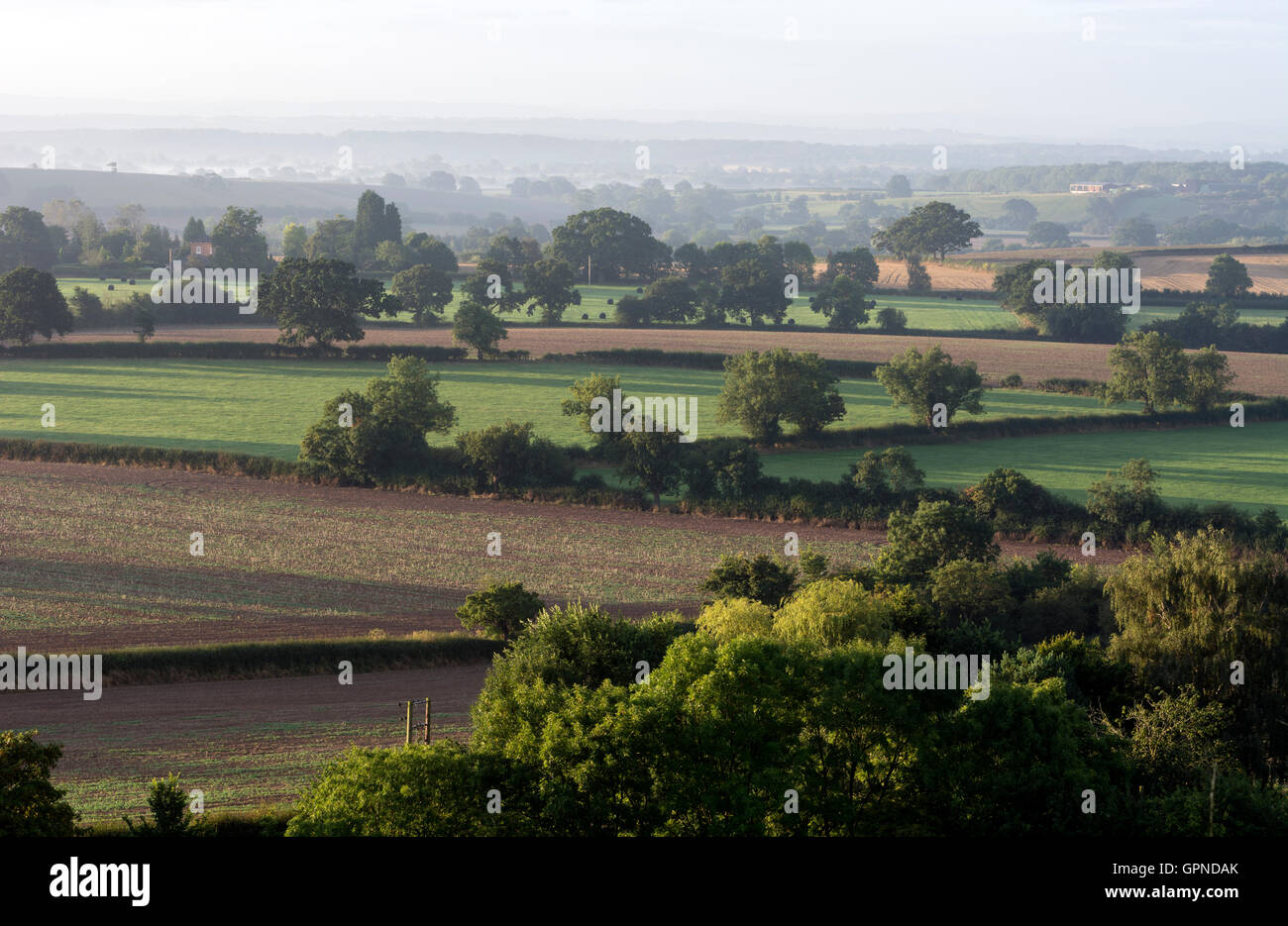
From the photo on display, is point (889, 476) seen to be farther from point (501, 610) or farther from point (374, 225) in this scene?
point (374, 225)

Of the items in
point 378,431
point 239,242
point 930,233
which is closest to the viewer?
point 378,431

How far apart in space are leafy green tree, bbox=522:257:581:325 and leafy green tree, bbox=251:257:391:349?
27.3m

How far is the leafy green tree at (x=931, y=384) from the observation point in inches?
3029

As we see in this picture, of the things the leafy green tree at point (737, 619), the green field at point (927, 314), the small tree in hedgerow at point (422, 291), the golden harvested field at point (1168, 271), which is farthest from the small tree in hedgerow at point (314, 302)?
the golden harvested field at point (1168, 271)

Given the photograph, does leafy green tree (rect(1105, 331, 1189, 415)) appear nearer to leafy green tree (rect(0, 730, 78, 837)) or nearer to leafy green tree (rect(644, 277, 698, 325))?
leafy green tree (rect(644, 277, 698, 325))

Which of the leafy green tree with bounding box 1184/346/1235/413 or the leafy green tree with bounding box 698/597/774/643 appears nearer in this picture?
the leafy green tree with bounding box 698/597/774/643

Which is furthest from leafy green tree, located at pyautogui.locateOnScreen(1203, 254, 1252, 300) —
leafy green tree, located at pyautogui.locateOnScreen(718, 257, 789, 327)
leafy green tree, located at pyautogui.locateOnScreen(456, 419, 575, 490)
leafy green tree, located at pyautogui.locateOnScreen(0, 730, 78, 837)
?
leafy green tree, located at pyautogui.locateOnScreen(0, 730, 78, 837)

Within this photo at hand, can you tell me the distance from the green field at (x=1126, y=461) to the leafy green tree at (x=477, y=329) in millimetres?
35878

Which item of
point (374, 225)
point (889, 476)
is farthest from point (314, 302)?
point (374, 225)

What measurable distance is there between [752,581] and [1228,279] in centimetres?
11809

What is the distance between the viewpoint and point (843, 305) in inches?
4909

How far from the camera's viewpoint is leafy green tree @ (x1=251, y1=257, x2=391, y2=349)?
97.9m

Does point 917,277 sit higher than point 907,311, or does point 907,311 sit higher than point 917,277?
point 917,277
